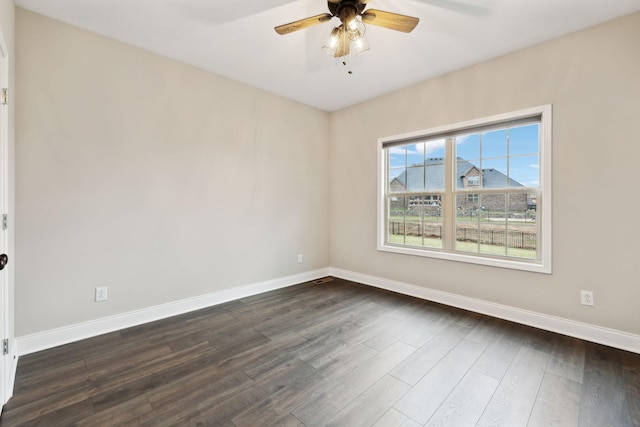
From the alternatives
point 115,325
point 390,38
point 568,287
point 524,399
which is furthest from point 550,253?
point 115,325

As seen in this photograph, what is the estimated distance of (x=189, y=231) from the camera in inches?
123

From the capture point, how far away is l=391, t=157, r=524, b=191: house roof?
3.08m

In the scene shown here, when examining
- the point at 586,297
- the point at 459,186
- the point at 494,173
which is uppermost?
the point at 494,173

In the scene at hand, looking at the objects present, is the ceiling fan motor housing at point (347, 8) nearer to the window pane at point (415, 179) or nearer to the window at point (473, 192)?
the window at point (473, 192)

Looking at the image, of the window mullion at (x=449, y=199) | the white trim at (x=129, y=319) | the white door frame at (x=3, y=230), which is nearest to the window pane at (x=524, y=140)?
the window mullion at (x=449, y=199)

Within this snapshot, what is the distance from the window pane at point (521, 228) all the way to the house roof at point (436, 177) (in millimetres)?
178

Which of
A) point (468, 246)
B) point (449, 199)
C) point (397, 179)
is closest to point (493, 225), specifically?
point (468, 246)

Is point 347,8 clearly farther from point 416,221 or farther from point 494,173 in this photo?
point 416,221

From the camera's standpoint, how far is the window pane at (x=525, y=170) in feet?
9.32

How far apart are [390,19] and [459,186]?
82.9 inches

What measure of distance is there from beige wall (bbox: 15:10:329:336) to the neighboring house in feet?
5.50

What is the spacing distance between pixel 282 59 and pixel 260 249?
7.51ft

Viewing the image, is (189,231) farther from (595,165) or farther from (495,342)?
(595,165)

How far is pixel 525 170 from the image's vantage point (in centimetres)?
291
